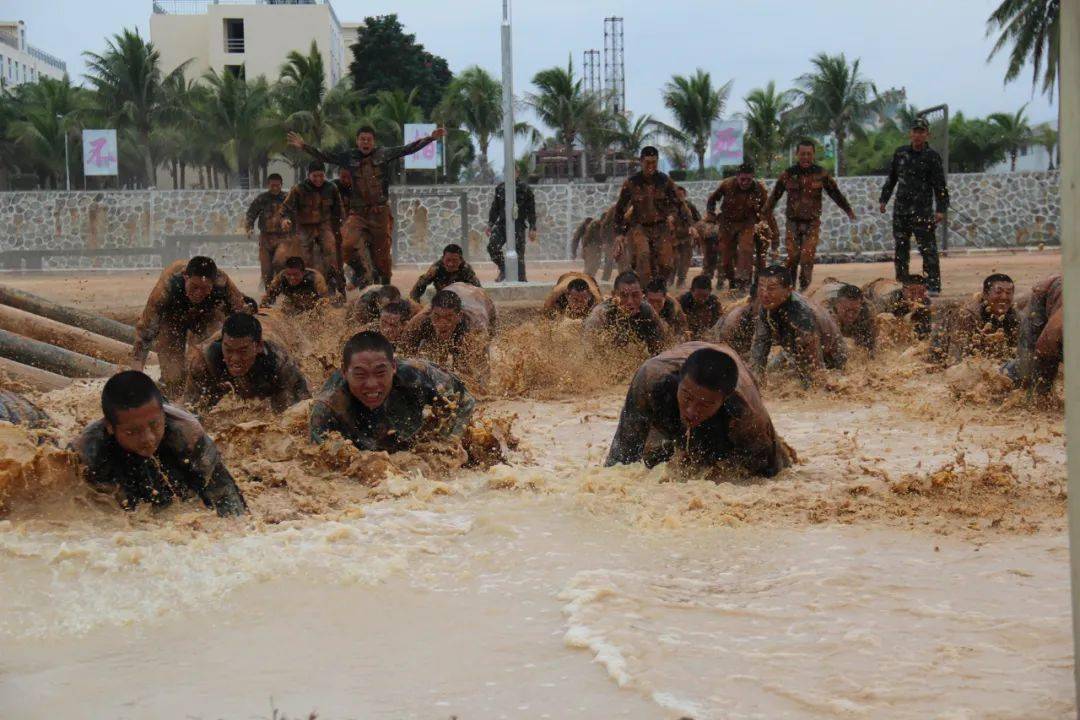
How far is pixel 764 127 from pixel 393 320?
34.5m

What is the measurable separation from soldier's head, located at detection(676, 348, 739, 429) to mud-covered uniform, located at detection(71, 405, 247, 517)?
2087 mm

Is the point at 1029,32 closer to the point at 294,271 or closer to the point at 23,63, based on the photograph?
the point at 294,271

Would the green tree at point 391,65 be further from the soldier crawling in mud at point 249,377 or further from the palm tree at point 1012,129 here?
the soldier crawling in mud at point 249,377

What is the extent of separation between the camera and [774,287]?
374 inches

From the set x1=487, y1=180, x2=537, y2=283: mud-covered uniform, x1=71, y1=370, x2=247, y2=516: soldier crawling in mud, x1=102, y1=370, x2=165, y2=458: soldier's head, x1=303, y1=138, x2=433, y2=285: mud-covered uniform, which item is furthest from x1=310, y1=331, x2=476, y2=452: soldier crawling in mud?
x1=487, y1=180, x2=537, y2=283: mud-covered uniform

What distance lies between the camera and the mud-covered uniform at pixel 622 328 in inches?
423

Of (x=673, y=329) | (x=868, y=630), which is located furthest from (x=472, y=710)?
(x=673, y=329)

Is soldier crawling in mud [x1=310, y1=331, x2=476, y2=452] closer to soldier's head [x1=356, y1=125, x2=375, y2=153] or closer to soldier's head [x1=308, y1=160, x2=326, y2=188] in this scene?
soldier's head [x1=308, y1=160, x2=326, y2=188]

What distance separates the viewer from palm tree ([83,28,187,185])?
150ft

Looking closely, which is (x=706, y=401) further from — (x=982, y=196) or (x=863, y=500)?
(x=982, y=196)

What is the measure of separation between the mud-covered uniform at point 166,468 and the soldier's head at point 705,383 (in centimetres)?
209

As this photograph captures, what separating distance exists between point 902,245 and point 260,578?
Result: 1079cm

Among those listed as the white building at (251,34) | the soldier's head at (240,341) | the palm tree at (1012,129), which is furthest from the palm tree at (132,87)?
the soldier's head at (240,341)

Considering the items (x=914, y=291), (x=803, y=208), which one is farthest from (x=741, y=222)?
(x=914, y=291)
